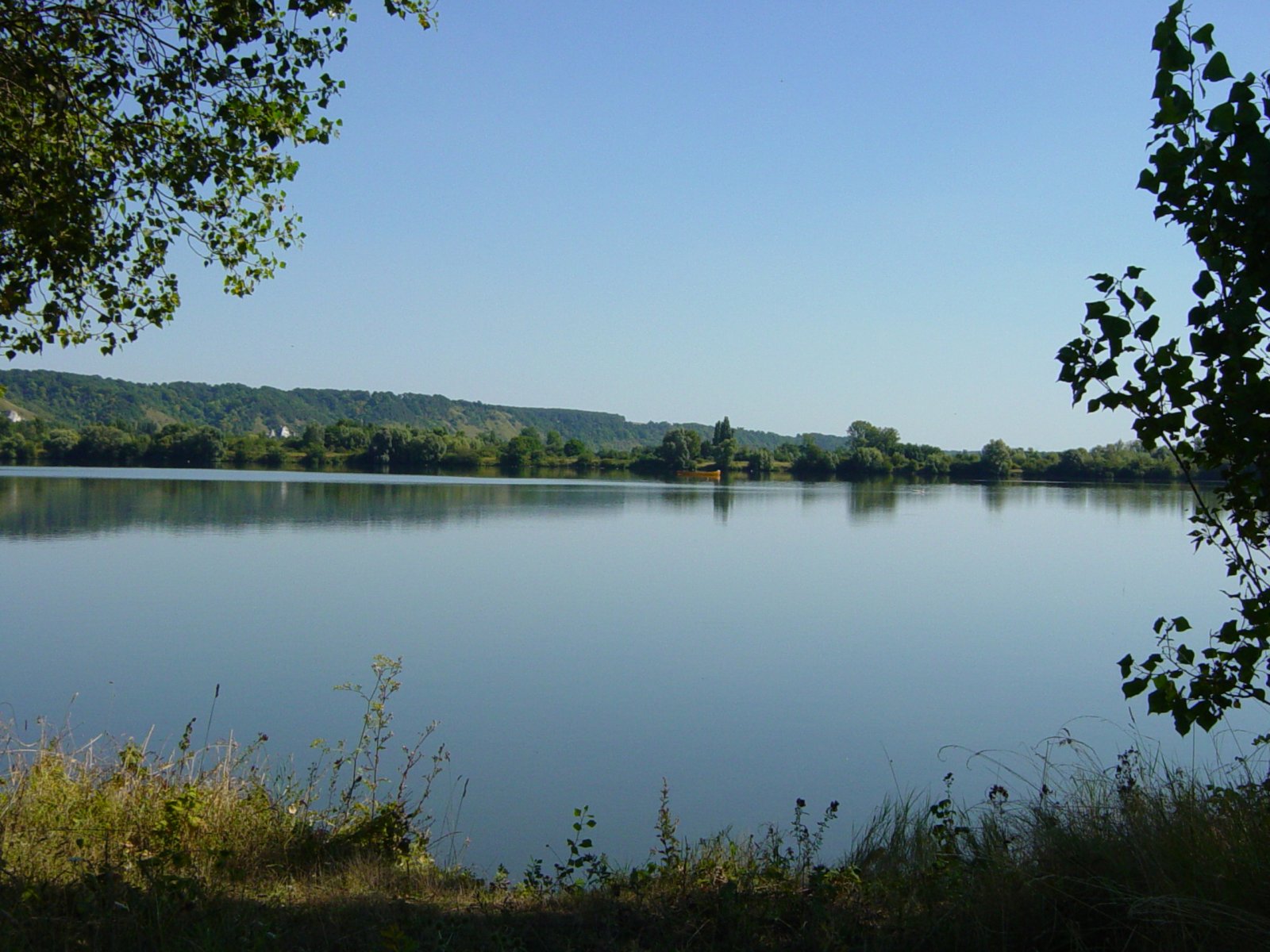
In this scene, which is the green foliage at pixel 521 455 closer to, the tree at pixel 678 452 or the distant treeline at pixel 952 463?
the tree at pixel 678 452

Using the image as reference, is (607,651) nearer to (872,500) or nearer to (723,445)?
(872,500)

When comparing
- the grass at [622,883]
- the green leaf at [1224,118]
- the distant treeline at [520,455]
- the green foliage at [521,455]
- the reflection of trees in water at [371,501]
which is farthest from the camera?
the green foliage at [521,455]

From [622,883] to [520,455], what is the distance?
347 feet

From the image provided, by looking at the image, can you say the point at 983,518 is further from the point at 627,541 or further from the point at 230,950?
the point at 230,950

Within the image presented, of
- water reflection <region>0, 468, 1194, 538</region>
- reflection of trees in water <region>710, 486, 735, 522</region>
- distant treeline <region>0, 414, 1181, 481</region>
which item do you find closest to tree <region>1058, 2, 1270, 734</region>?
water reflection <region>0, 468, 1194, 538</region>

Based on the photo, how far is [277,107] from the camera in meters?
6.23

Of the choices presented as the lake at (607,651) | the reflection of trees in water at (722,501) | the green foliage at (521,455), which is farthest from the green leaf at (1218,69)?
the green foliage at (521,455)

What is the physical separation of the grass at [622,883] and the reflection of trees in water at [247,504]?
74.1 feet

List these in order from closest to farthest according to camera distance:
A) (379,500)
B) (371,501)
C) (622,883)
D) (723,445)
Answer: (622,883)
(371,501)
(379,500)
(723,445)

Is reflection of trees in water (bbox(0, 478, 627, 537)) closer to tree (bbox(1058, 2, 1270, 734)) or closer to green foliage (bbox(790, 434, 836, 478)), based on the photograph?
tree (bbox(1058, 2, 1270, 734))

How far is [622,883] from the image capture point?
4602 millimetres

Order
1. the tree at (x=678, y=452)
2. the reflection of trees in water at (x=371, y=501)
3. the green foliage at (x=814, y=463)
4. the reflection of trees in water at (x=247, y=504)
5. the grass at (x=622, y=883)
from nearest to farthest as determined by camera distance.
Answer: the grass at (x=622, y=883)
the reflection of trees in water at (x=247, y=504)
the reflection of trees in water at (x=371, y=501)
the green foliage at (x=814, y=463)
the tree at (x=678, y=452)

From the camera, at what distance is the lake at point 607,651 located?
8258 mm

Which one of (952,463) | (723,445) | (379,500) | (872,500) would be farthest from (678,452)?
(379,500)
